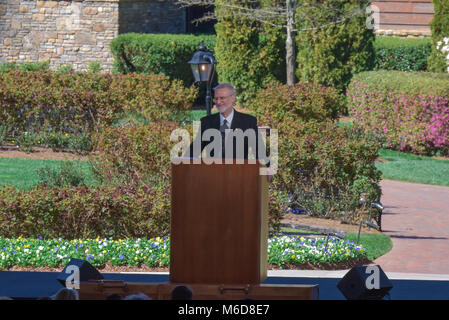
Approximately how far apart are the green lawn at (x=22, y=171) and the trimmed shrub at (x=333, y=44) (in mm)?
11108

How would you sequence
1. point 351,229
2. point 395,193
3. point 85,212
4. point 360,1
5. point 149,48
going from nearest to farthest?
point 85,212 → point 351,229 → point 395,193 → point 360,1 → point 149,48

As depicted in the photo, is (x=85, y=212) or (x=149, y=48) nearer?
(x=85, y=212)

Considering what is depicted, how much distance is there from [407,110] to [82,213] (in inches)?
510

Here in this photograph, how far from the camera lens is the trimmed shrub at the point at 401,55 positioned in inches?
1176

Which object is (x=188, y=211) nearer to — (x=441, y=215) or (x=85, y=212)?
(x=85, y=212)

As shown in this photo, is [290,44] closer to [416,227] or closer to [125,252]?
[416,227]

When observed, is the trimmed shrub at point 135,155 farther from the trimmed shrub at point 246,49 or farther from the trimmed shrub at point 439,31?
the trimmed shrub at point 439,31

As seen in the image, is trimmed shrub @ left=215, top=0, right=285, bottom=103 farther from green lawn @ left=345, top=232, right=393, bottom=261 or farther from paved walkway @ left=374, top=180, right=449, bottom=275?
green lawn @ left=345, top=232, right=393, bottom=261

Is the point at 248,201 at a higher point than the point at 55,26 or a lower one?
lower

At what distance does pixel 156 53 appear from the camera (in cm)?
2909

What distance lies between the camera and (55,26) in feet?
102

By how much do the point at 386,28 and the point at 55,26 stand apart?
44.3 feet

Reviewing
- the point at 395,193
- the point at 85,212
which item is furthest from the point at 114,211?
the point at 395,193

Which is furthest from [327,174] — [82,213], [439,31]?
[439,31]
